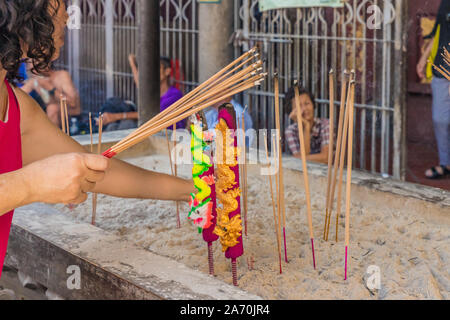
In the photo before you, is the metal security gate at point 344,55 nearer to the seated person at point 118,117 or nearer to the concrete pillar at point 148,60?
the seated person at point 118,117

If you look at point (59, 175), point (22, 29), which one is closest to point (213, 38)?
point (22, 29)

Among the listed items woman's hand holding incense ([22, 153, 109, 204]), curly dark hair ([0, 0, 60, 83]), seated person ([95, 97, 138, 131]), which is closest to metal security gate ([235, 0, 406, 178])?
seated person ([95, 97, 138, 131])

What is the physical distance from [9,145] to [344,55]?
3130 mm

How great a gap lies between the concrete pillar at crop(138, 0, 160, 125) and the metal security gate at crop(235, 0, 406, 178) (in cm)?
128

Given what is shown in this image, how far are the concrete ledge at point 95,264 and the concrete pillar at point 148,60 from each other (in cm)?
152

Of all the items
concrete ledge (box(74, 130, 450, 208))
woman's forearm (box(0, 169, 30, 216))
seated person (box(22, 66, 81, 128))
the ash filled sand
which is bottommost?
the ash filled sand

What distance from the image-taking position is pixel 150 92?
3.61 meters

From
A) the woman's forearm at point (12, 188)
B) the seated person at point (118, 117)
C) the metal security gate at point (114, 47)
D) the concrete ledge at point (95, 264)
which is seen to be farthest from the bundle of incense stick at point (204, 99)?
the metal security gate at point (114, 47)

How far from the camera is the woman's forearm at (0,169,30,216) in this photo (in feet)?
4.20

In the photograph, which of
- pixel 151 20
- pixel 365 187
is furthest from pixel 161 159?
pixel 365 187

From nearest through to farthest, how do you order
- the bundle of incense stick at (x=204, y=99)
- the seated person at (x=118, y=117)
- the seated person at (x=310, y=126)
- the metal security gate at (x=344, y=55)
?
the bundle of incense stick at (x=204, y=99) → the seated person at (x=310, y=126) → the metal security gate at (x=344, y=55) → the seated person at (x=118, y=117)

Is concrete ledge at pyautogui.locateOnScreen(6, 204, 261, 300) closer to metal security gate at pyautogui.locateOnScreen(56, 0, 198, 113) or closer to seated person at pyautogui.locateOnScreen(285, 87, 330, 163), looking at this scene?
seated person at pyautogui.locateOnScreen(285, 87, 330, 163)

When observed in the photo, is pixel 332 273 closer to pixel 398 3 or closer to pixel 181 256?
pixel 181 256

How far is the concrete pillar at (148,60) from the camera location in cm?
350
